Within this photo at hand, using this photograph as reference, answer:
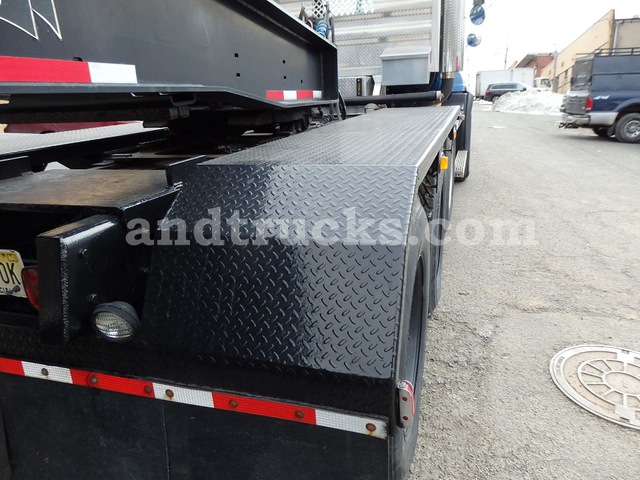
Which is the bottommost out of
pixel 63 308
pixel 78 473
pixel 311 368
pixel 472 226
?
pixel 472 226

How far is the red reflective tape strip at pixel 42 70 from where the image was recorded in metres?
1.21

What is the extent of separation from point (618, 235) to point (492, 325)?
2943mm

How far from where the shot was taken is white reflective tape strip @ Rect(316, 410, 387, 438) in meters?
1.26

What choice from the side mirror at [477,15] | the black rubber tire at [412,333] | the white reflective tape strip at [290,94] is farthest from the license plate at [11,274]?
the side mirror at [477,15]

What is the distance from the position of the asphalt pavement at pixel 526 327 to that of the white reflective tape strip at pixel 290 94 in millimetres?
1892

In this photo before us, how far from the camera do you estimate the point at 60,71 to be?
1.37 m

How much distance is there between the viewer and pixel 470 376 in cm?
295

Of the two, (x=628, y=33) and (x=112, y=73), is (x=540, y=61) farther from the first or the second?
(x=112, y=73)

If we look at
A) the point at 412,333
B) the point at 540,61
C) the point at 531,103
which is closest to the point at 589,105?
the point at 412,333

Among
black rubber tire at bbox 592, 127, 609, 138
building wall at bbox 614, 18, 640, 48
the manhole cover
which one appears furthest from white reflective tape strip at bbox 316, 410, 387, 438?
Answer: building wall at bbox 614, 18, 640, 48

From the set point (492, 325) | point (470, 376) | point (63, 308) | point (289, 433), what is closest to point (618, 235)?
point (492, 325)

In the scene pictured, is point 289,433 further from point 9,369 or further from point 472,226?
point 472,226

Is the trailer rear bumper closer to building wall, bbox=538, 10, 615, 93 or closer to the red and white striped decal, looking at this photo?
the red and white striped decal

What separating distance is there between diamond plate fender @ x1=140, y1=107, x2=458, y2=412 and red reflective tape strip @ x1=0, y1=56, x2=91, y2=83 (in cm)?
46
